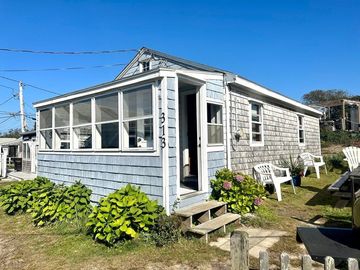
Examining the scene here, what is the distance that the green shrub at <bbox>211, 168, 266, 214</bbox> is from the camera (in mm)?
5805

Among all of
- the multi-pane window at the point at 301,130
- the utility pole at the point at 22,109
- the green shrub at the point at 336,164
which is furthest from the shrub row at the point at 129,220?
the utility pole at the point at 22,109

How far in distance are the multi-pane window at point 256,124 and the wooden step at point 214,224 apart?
3.71m

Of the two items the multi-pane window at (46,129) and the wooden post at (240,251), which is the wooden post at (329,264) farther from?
the multi-pane window at (46,129)

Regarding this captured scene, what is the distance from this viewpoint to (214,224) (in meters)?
4.91

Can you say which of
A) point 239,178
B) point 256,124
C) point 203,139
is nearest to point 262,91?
point 256,124

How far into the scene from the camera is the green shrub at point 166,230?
4477 mm

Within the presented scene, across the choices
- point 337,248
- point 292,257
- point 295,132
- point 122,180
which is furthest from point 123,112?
point 295,132

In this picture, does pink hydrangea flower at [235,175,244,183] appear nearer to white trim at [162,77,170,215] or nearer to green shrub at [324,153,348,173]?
white trim at [162,77,170,215]

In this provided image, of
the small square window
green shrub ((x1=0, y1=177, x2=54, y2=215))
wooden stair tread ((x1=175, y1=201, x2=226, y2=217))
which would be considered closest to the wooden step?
wooden stair tread ((x1=175, y1=201, x2=226, y2=217))

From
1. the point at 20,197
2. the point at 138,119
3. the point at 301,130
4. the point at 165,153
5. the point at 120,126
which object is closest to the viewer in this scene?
the point at 165,153

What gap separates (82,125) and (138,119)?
2.23 m

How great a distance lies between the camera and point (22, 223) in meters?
6.48

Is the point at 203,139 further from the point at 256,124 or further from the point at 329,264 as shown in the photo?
the point at 329,264

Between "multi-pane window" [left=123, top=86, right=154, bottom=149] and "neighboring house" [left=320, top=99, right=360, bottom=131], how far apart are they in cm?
1649
